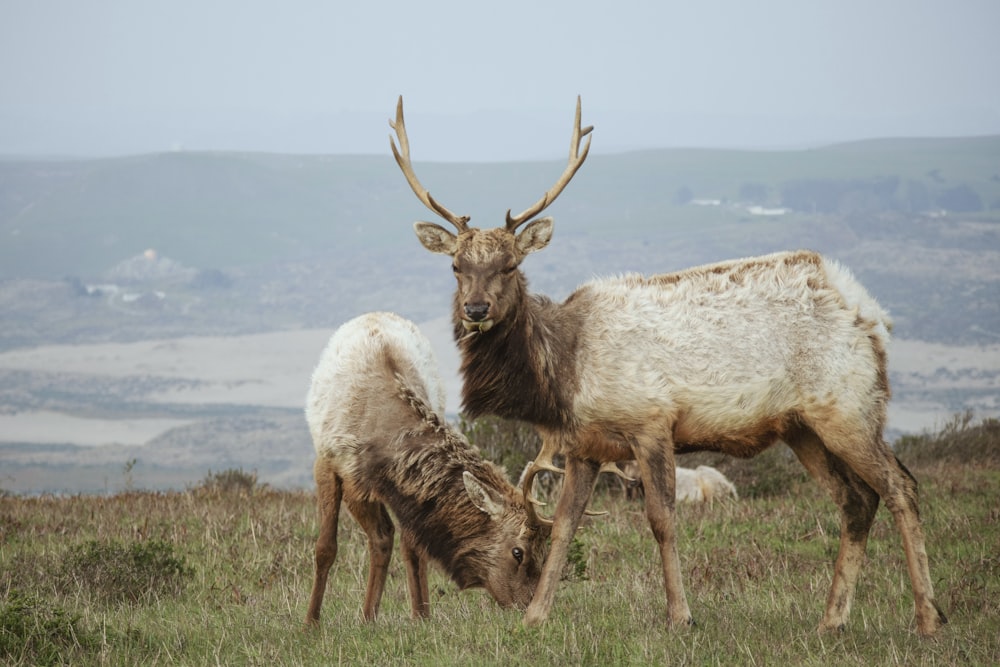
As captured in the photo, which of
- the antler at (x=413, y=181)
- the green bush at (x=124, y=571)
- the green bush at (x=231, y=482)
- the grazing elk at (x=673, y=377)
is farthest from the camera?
the green bush at (x=231, y=482)

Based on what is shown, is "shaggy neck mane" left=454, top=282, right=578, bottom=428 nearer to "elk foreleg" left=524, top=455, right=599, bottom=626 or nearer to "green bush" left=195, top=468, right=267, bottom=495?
"elk foreleg" left=524, top=455, right=599, bottom=626

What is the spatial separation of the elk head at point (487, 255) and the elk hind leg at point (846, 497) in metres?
1.96

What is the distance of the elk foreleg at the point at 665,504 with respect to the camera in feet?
21.8

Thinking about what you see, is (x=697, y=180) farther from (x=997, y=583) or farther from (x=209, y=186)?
(x=997, y=583)

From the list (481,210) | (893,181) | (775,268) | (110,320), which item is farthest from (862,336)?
(893,181)

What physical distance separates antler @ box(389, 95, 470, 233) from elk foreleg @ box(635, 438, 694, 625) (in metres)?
1.63

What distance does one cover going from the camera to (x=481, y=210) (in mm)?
138125

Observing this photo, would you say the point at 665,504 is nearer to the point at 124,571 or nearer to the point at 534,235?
the point at 534,235

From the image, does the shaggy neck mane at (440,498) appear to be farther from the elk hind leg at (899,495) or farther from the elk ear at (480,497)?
the elk hind leg at (899,495)

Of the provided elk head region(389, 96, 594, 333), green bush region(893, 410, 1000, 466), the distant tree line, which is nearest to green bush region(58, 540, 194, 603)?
elk head region(389, 96, 594, 333)

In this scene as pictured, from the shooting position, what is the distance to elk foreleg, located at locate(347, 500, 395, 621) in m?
7.74

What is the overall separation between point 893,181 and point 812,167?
43.2 ft

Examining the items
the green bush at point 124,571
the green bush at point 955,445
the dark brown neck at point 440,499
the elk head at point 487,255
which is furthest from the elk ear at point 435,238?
the green bush at point 955,445

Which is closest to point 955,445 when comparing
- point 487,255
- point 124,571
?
point 487,255
